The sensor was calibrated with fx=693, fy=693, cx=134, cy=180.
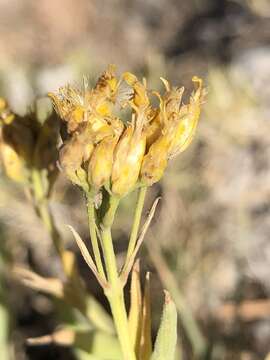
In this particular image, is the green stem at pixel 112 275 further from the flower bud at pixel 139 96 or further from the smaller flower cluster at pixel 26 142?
the smaller flower cluster at pixel 26 142

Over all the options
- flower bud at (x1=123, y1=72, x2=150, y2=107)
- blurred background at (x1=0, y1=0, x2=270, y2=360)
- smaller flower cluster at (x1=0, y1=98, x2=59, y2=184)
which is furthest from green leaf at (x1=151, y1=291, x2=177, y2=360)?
blurred background at (x1=0, y1=0, x2=270, y2=360)

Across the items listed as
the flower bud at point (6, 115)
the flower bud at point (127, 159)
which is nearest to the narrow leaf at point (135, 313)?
the flower bud at point (127, 159)

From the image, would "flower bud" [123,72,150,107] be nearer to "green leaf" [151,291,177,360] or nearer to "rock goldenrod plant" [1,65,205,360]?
"rock goldenrod plant" [1,65,205,360]

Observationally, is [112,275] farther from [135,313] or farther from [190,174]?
[190,174]

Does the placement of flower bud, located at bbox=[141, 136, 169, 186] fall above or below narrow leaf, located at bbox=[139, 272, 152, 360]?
above

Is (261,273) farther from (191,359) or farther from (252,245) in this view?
(191,359)

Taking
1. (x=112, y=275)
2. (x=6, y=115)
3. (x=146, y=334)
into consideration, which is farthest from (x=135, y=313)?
(x=6, y=115)
